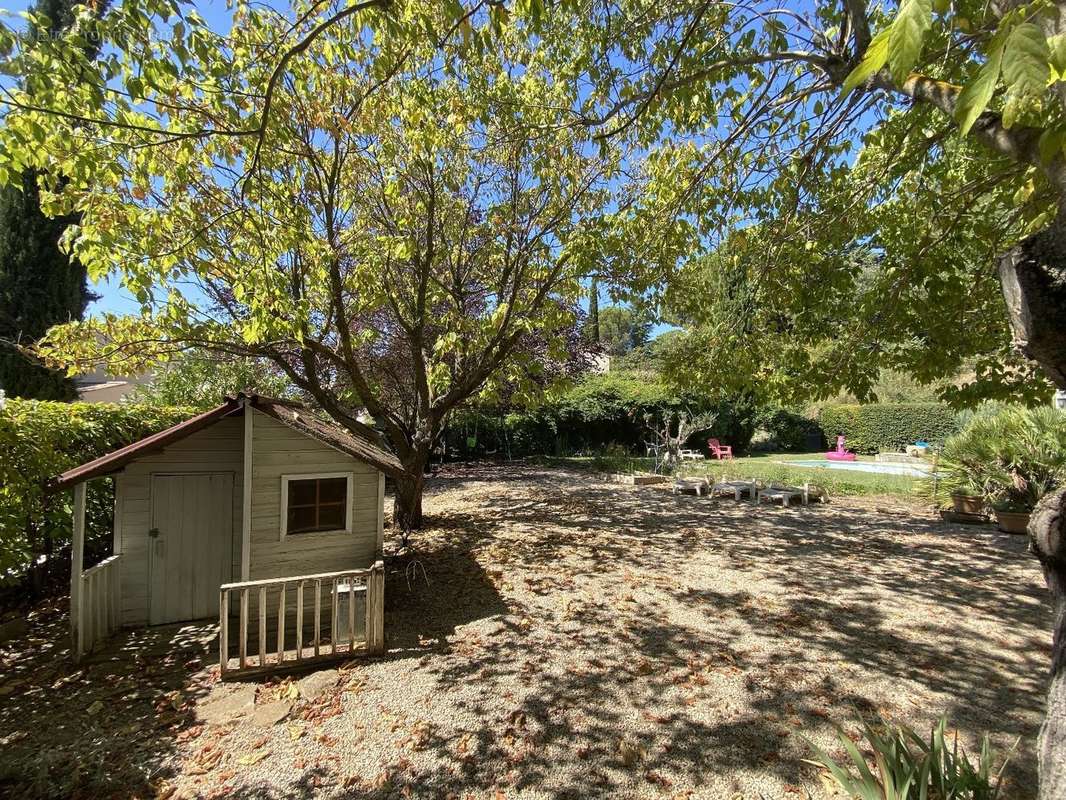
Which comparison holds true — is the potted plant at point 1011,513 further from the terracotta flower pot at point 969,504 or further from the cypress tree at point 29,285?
the cypress tree at point 29,285

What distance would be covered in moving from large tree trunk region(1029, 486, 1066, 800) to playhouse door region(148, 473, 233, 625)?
7.16 meters

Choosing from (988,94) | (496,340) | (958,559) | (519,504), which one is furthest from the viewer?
(519,504)

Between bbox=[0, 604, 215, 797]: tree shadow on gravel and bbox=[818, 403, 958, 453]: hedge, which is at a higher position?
bbox=[818, 403, 958, 453]: hedge

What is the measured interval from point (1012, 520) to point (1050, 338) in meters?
10.1

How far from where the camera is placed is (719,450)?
853 inches

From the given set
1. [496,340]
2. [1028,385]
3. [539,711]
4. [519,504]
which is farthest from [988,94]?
[519,504]

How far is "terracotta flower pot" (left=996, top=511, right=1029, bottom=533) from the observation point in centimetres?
863

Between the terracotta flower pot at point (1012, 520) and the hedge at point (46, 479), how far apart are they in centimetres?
1474

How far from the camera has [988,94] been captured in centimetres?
102

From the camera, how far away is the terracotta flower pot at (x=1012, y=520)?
863 centimetres

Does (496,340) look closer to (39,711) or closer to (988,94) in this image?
(39,711)

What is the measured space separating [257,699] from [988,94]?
5.72m

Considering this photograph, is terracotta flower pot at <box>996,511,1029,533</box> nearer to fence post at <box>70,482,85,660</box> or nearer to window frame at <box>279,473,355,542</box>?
window frame at <box>279,473,355,542</box>

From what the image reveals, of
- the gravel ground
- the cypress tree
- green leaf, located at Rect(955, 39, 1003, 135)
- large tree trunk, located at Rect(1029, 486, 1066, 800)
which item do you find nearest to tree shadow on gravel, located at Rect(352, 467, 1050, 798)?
the gravel ground
